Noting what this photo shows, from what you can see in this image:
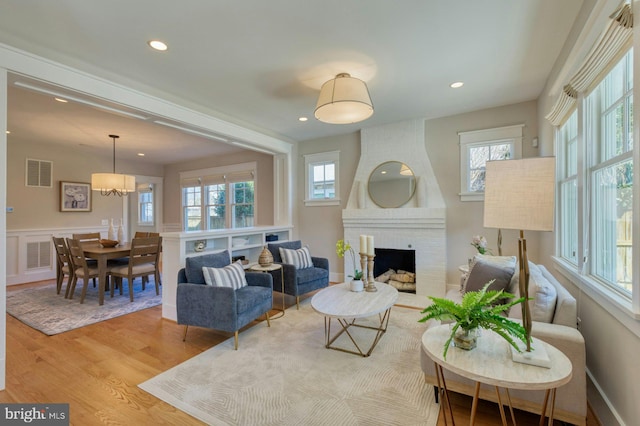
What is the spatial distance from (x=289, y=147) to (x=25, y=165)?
5.03m

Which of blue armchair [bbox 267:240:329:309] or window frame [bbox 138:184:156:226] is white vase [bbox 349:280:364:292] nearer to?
blue armchair [bbox 267:240:329:309]

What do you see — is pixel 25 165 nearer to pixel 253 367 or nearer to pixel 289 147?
pixel 289 147

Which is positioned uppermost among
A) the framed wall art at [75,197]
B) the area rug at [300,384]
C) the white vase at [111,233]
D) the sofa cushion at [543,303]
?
the framed wall art at [75,197]

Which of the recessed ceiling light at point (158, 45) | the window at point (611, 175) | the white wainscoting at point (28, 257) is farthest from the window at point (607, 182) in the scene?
the white wainscoting at point (28, 257)

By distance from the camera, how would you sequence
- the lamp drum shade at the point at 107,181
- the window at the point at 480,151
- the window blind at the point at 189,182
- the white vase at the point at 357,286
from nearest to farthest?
the white vase at the point at 357,286 < the window at the point at 480,151 < the lamp drum shade at the point at 107,181 < the window blind at the point at 189,182

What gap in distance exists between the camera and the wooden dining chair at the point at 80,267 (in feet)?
13.0

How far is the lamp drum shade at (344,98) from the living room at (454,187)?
164cm

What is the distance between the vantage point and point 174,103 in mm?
3447

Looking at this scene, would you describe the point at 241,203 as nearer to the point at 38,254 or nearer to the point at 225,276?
the point at 225,276

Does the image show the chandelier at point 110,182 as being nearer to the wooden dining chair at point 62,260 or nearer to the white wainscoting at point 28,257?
the wooden dining chair at point 62,260

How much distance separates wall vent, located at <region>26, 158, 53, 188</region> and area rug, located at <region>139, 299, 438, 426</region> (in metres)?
5.67

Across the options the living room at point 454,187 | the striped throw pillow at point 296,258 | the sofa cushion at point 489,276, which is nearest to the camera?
the living room at point 454,187

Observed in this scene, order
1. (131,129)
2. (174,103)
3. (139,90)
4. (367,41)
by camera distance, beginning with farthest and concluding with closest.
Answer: (131,129) < (174,103) < (139,90) < (367,41)

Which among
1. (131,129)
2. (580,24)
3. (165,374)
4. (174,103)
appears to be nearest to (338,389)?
(165,374)
